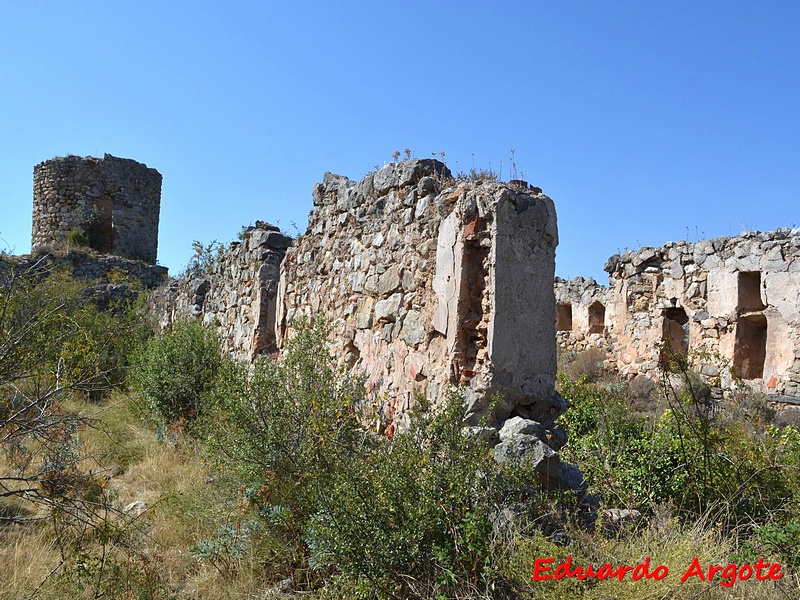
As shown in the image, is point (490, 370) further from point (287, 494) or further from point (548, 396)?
point (287, 494)

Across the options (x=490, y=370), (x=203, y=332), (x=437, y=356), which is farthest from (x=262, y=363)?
(x=203, y=332)

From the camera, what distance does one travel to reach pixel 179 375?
729 cm

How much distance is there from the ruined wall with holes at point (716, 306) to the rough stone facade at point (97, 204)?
39.4 ft

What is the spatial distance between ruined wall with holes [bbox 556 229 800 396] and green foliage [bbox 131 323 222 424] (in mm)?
5903

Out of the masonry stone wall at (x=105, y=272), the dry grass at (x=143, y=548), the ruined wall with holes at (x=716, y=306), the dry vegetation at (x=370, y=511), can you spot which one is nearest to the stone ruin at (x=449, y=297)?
the dry vegetation at (x=370, y=511)

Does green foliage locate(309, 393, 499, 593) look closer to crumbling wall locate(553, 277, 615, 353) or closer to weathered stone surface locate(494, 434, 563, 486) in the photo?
weathered stone surface locate(494, 434, 563, 486)

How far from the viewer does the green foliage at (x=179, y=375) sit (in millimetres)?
7234

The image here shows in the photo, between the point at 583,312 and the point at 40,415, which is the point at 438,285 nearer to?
the point at 40,415

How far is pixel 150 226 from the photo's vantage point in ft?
57.5

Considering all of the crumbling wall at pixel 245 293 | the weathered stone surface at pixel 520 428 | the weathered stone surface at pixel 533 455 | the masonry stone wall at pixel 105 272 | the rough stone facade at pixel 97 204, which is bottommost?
the weathered stone surface at pixel 533 455

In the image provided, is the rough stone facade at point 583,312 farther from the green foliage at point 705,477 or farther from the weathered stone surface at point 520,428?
the weathered stone surface at point 520,428

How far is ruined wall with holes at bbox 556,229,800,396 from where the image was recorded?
31.9 feet

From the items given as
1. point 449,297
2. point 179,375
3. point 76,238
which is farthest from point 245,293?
point 76,238

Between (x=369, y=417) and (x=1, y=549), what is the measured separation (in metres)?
2.40
